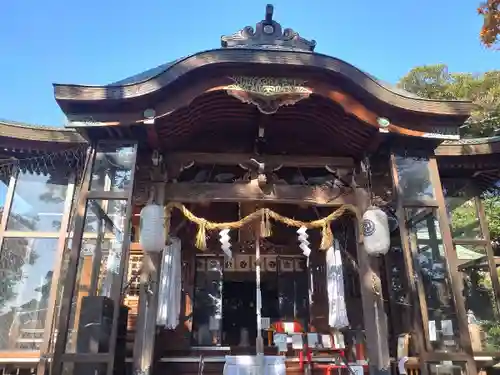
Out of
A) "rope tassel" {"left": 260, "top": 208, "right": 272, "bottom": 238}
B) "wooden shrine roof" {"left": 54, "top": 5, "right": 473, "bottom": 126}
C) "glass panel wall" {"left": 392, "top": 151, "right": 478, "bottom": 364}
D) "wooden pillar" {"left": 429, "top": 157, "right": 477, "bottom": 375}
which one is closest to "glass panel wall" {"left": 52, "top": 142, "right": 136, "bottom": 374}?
"wooden shrine roof" {"left": 54, "top": 5, "right": 473, "bottom": 126}

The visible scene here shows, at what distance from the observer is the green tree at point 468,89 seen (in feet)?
65.7

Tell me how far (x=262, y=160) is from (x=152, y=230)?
233cm

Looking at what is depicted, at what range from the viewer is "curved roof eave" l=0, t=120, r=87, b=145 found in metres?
7.09

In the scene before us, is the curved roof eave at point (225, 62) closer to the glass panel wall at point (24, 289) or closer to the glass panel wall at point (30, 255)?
the glass panel wall at point (30, 255)

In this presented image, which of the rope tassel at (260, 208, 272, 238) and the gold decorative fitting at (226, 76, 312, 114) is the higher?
the gold decorative fitting at (226, 76, 312, 114)

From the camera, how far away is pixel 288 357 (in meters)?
8.55

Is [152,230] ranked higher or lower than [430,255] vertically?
higher

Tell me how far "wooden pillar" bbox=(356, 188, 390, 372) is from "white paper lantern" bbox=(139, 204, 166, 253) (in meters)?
3.47

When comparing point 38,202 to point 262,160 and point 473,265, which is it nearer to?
point 262,160

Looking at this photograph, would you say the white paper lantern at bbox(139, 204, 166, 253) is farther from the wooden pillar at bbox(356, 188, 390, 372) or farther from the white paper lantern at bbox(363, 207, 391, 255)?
the wooden pillar at bbox(356, 188, 390, 372)

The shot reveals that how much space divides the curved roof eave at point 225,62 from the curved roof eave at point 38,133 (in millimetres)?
1218

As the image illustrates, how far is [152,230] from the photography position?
252 inches

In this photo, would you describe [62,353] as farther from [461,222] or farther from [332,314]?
[461,222]

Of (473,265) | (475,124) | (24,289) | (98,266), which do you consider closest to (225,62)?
(98,266)
